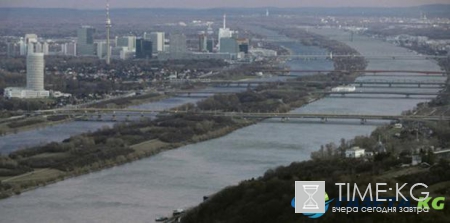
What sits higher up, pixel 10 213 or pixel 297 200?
pixel 297 200

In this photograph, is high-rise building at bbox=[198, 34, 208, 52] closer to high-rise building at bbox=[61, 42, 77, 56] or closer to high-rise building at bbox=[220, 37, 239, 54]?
high-rise building at bbox=[220, 37, 239, 54]

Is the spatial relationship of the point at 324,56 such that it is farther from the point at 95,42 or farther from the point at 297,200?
the point at 297,200

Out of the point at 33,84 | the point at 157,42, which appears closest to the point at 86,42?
the point at 157,42

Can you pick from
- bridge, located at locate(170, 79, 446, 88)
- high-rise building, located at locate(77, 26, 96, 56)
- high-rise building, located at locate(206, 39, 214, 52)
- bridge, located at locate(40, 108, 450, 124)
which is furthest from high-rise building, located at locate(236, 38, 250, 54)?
bridge, located at locate(40, 108, 450, 124)

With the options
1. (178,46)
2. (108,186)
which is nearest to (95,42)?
(178,46)

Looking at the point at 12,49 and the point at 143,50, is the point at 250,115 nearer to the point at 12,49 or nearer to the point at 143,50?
the point at 12,49
